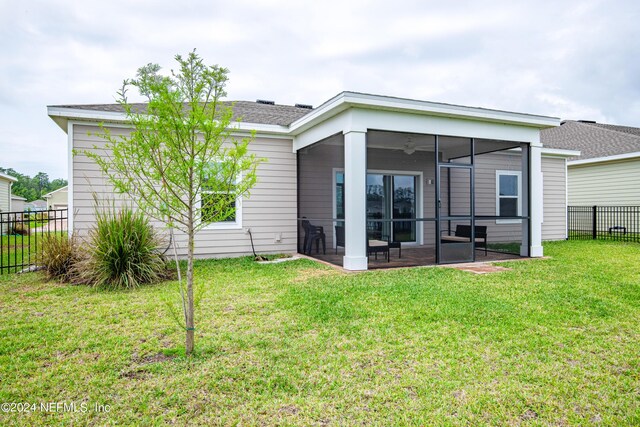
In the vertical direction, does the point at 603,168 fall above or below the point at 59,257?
above

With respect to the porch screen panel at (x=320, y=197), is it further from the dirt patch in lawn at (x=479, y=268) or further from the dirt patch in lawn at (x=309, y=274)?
the dirt patch in lawn at (x=479, y=268)

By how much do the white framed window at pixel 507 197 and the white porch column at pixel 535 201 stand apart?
3220 mm

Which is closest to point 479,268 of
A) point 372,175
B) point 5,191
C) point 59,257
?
point 372,175

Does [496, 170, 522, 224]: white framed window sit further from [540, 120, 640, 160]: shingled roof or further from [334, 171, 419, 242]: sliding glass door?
[334, 171, 419, 242]: sliding glass door

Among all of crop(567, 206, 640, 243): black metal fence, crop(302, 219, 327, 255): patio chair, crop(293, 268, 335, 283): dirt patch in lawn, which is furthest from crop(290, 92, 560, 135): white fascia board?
crop(567, 206, 640, 243): black metal fence

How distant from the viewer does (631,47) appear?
1120 cm

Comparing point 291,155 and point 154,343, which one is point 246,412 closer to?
point 154,343

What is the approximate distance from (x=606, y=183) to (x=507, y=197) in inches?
213

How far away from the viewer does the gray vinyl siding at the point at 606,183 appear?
12.5 metres

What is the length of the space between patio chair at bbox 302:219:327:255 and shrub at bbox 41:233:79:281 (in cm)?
445

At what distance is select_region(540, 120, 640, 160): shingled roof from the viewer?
13044 millimetres

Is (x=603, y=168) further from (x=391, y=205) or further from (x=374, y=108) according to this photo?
(x=374, y=108)

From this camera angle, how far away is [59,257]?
5.83 meters

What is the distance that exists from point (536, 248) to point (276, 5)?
26.0ft
